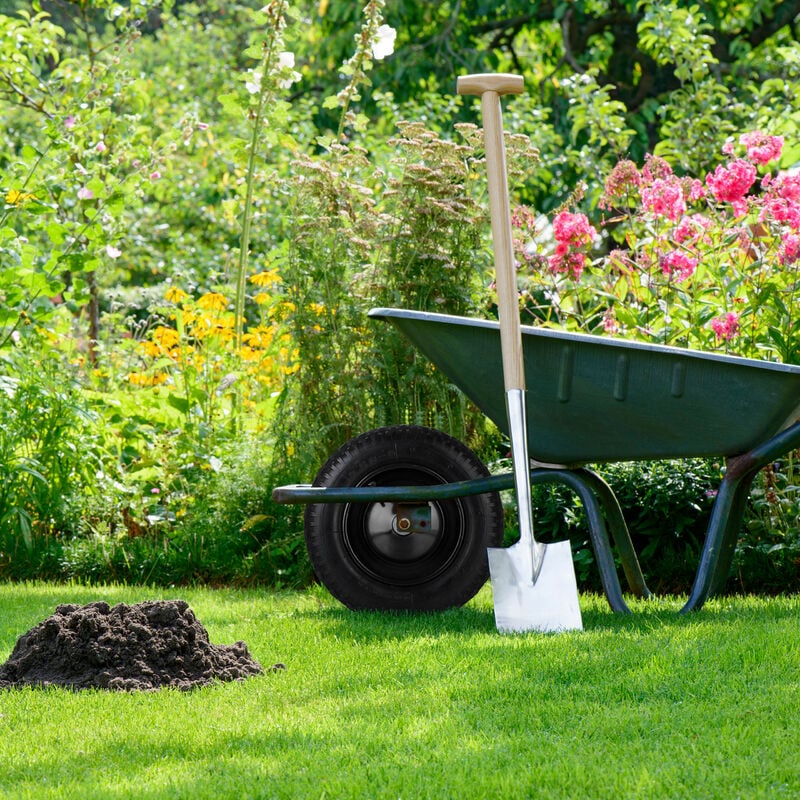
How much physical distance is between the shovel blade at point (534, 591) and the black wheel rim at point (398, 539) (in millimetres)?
319

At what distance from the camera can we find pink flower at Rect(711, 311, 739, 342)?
3863mm

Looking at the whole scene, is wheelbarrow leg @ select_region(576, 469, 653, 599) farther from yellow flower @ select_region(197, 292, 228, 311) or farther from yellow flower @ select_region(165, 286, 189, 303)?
yellow flower @ select_region(165, 286, 189, 303)

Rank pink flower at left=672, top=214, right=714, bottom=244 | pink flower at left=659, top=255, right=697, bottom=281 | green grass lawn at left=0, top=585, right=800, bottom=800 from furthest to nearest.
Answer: pink flower at left=672, top=214, right=714, bottom=244, pink flower at left=659, top=255, right=697, bottom=281, green grass lawn at left=0, top=585, right=800, bottom=800

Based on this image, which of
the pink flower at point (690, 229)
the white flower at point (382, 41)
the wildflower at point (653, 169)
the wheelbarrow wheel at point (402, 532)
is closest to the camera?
the wheelbarrow wheel at point (402, 532)

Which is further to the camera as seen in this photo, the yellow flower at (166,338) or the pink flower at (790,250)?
the yellow flower at (166,338)

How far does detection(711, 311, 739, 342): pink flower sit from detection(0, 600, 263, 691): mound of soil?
200cm

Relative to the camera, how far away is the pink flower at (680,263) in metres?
4.09

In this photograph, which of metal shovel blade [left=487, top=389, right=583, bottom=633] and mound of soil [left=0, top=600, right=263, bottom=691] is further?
metal shovel blade [left=487, top=389, right=583, bottom=633]

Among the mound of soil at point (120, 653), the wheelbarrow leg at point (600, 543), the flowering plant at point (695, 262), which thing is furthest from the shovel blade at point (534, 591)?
the flowering plant at point (695, 262)

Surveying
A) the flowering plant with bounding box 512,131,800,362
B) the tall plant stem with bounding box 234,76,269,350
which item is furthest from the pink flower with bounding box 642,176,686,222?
the tall plant stem with bounding box 234,76,269,350

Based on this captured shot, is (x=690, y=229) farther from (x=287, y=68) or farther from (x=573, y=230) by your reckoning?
(x=287, y=68)

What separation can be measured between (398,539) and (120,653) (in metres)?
1.06

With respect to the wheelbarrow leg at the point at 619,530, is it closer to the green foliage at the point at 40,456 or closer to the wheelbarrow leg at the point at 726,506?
the wheelbarrow leg at the point at 726,506

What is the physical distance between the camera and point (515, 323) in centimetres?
310
